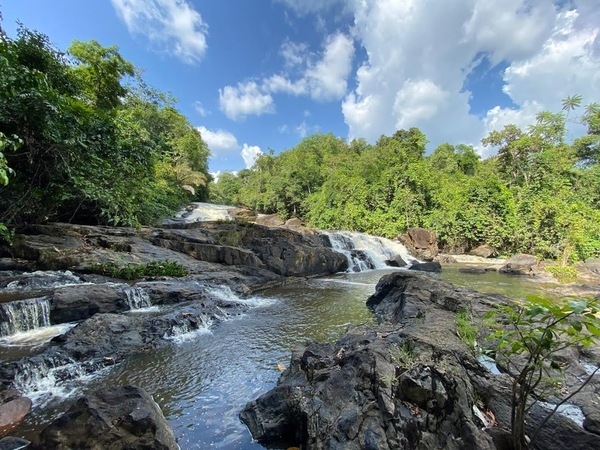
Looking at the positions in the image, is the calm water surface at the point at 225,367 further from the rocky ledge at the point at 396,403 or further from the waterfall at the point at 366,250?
the waterfall at the point at 366,250

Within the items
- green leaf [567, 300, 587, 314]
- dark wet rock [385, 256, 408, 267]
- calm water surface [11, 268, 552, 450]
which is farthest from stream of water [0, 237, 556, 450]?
dark wet rock [385, 256, 408, 267]

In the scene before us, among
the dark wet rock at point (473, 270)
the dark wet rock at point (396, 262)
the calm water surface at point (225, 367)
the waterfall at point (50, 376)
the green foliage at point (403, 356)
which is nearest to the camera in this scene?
the green foliage at point (403, 356)

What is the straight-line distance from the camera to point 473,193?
2550cm

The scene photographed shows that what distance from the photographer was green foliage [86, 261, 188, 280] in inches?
425

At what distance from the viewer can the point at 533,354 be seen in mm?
2225

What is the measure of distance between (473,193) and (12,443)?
28606 mm

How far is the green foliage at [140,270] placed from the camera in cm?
1079

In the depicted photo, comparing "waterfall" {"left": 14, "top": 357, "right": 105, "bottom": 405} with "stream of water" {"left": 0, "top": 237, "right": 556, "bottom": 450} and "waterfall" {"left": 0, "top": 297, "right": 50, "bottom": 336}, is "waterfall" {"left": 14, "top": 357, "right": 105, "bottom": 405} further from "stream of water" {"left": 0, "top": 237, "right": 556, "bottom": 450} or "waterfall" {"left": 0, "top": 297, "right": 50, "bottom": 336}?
"waterfall" {"left": 0, "top": 297, "right": 50, "bottom": 336}

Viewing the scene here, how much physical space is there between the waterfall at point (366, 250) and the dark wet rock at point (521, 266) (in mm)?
5820

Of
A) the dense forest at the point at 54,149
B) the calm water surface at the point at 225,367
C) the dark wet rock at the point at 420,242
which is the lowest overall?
the calm water surface at the point at 225,367

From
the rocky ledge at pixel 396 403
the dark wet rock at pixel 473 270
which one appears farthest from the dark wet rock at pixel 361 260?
the rocky ledge at pixel 396 403

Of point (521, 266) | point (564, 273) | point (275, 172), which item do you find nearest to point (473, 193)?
point (521, 266)

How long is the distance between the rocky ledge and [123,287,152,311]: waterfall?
615 cm

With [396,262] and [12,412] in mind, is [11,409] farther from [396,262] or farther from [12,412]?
[396,262]
